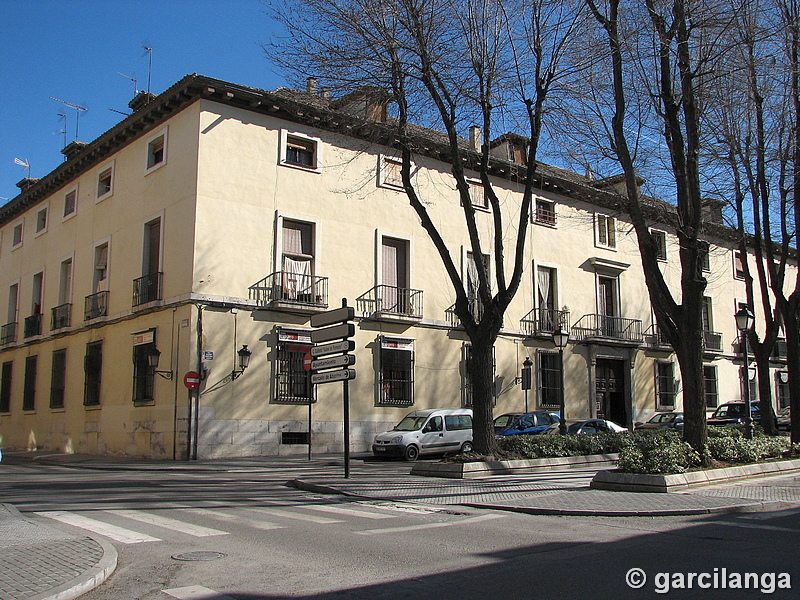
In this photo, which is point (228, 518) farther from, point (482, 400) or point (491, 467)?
point (482, 400)

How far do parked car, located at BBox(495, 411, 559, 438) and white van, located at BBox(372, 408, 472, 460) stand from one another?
130 centimetres

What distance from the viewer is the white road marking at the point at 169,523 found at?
8.25m

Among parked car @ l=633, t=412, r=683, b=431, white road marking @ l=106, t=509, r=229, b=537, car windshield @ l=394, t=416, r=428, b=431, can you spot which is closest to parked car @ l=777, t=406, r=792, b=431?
parked car @ l=633, t=412, r=683, b=431

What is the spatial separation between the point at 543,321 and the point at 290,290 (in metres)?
11.7

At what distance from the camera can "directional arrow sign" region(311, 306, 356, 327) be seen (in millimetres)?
14297

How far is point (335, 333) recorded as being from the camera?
47.9ft

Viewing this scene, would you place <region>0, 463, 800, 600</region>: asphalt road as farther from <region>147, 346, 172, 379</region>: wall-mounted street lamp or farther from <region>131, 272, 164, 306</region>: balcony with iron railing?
<region>131, 272, 164, 306</region>: balcony with iron railing

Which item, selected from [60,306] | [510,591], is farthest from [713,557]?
[60,306]

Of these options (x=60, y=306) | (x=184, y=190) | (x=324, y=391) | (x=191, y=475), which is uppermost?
(x=184, y=190)

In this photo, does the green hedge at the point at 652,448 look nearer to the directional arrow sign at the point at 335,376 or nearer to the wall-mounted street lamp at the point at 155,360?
the directional arrow sign at the point at 335,376

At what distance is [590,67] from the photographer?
15445 millimetres

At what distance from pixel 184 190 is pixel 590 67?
42.4 ft

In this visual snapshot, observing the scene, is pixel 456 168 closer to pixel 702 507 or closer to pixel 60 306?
pixel 702 507

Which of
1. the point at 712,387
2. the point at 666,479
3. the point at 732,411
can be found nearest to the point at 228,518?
the point at 666,479
